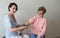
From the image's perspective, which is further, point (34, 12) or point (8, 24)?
point (34, 12)

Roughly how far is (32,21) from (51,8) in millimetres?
697

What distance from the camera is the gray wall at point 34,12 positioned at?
238 cm

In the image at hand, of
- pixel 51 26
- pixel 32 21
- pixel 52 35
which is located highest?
pixel 32 21

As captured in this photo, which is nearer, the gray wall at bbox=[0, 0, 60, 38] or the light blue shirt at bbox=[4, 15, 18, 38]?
the light blue shirt at bbox=[4, 15, 18, 38]

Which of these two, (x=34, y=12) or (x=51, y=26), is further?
(x=51, y=26)

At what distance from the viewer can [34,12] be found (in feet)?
8.51

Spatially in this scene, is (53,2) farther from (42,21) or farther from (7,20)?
(7,20)

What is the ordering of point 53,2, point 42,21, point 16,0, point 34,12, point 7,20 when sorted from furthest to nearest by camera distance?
point 53,2 → point 34,12 → point 16,0 → point 42,21 → point 7,20

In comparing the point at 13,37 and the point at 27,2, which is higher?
the point at 27,2

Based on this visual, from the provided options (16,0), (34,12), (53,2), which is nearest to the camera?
(16,0)

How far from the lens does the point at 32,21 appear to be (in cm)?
220

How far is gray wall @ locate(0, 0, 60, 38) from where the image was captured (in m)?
2.38

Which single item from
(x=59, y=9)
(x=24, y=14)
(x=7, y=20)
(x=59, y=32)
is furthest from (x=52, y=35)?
(x=7, y=20)

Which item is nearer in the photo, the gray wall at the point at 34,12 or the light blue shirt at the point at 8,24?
the light blue shirt at the point at 8,24
